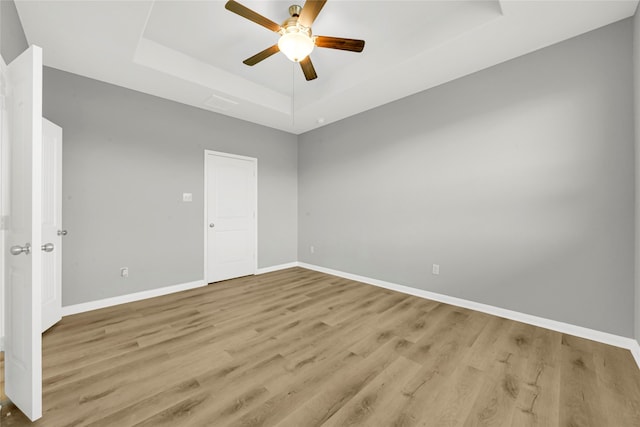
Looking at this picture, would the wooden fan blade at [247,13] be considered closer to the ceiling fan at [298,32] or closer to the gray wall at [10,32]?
the ceiling fan at [298,32]

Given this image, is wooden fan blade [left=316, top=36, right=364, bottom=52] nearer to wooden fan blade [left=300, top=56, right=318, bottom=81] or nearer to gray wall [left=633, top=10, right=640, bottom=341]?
wooden fan blade [left=300, top=56, right=318, bottom=81]

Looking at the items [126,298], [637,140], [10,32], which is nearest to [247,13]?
[10,32]

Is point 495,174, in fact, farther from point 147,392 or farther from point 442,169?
point 147,392

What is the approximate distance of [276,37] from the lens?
2848 millimetres

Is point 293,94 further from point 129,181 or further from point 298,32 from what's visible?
point 129,181

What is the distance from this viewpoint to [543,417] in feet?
4.76

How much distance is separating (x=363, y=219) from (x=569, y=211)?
8.09 feet

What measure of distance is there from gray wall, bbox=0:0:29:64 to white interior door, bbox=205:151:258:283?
7.02ft

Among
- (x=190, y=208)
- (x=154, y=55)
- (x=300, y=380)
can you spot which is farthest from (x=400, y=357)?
(x=154, y=55)

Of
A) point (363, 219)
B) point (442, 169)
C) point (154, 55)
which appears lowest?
point (363, 219)

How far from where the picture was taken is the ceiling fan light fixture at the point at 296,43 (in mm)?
2150

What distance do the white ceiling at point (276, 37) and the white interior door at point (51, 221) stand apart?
928 millimetres

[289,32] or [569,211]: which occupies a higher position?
[289,32]

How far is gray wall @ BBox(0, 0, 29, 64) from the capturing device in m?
1.74
